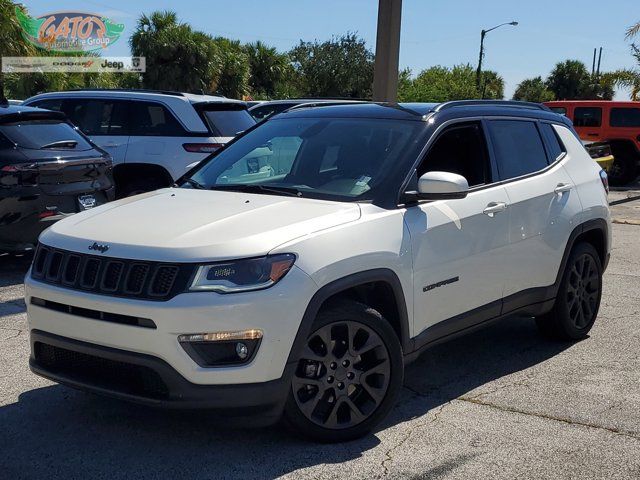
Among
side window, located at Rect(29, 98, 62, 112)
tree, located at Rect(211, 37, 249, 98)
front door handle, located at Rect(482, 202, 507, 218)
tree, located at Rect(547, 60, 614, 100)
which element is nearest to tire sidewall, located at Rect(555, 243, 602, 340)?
front door handle, located at Rect(482, 202, 507, 218)

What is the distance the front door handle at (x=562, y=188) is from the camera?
577cm

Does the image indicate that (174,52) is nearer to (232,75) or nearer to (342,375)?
(232,75)

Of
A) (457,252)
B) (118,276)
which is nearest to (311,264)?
(118,276)

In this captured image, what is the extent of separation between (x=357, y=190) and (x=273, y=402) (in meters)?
1.35

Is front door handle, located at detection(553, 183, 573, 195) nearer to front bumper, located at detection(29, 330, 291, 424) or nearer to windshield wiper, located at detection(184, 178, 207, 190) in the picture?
windshield wiper, located at detection(184, 178, 207, 190)

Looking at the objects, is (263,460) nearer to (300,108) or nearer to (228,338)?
(228,338)

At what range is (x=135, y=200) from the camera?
189 inches

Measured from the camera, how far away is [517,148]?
5648mm

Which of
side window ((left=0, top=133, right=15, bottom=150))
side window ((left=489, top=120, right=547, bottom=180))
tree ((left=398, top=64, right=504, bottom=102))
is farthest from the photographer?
tree ((left=398, top=64, right=504, bottom=102))

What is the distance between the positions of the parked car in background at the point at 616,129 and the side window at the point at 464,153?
1604cm

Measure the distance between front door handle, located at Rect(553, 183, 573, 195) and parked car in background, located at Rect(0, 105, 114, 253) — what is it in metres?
4.62

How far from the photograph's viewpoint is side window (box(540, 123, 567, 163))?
5992mm

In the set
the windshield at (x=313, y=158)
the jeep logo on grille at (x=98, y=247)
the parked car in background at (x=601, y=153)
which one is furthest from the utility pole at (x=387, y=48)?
the parked car in background at (x=601, y=153)

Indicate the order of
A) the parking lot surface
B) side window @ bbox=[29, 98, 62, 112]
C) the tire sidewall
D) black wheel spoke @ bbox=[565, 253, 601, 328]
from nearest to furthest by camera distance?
the parking lot surface < the tire sidewall < black wheel spoke @ bbox=[565, 253, 601, 328] < side window @ bbox=[29, 98, 62, 112]
